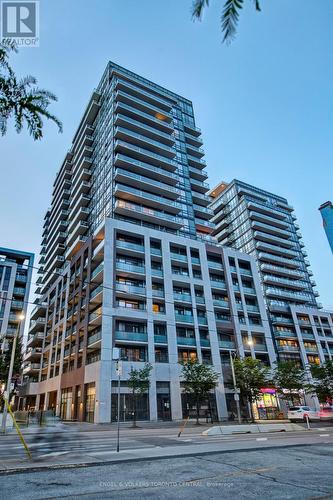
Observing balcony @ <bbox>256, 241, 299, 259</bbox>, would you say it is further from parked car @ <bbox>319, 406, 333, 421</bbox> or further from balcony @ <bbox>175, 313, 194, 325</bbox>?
parked car @ <bbox>319, 406, 333, 421</bbox>

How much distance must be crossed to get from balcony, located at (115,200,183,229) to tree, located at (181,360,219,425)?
23596 mm

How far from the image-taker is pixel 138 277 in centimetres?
4569

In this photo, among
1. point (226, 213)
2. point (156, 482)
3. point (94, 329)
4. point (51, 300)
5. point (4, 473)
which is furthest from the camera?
point (226, 213)

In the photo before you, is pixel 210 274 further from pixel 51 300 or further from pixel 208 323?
pixel 51 300

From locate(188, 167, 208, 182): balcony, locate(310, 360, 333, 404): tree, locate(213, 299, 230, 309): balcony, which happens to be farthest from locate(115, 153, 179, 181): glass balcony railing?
locate(310, 360, 333, 404): tree

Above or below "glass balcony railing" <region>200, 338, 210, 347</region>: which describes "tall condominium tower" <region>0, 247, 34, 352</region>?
above

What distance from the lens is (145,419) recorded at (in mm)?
37688

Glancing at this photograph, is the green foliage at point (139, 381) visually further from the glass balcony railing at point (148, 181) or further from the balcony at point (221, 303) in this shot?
the glass balcony railing at point (148, 181)

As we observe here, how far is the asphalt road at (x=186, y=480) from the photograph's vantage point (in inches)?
245

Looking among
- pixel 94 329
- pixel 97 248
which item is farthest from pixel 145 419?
pixel 97 248

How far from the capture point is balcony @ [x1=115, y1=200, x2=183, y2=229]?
50381 mm

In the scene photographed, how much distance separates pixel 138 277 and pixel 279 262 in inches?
1897

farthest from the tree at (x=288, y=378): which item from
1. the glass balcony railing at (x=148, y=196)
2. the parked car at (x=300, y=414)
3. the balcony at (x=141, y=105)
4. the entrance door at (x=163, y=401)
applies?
the balcony at (x=141, y=105)

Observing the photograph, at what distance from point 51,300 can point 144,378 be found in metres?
37.8
